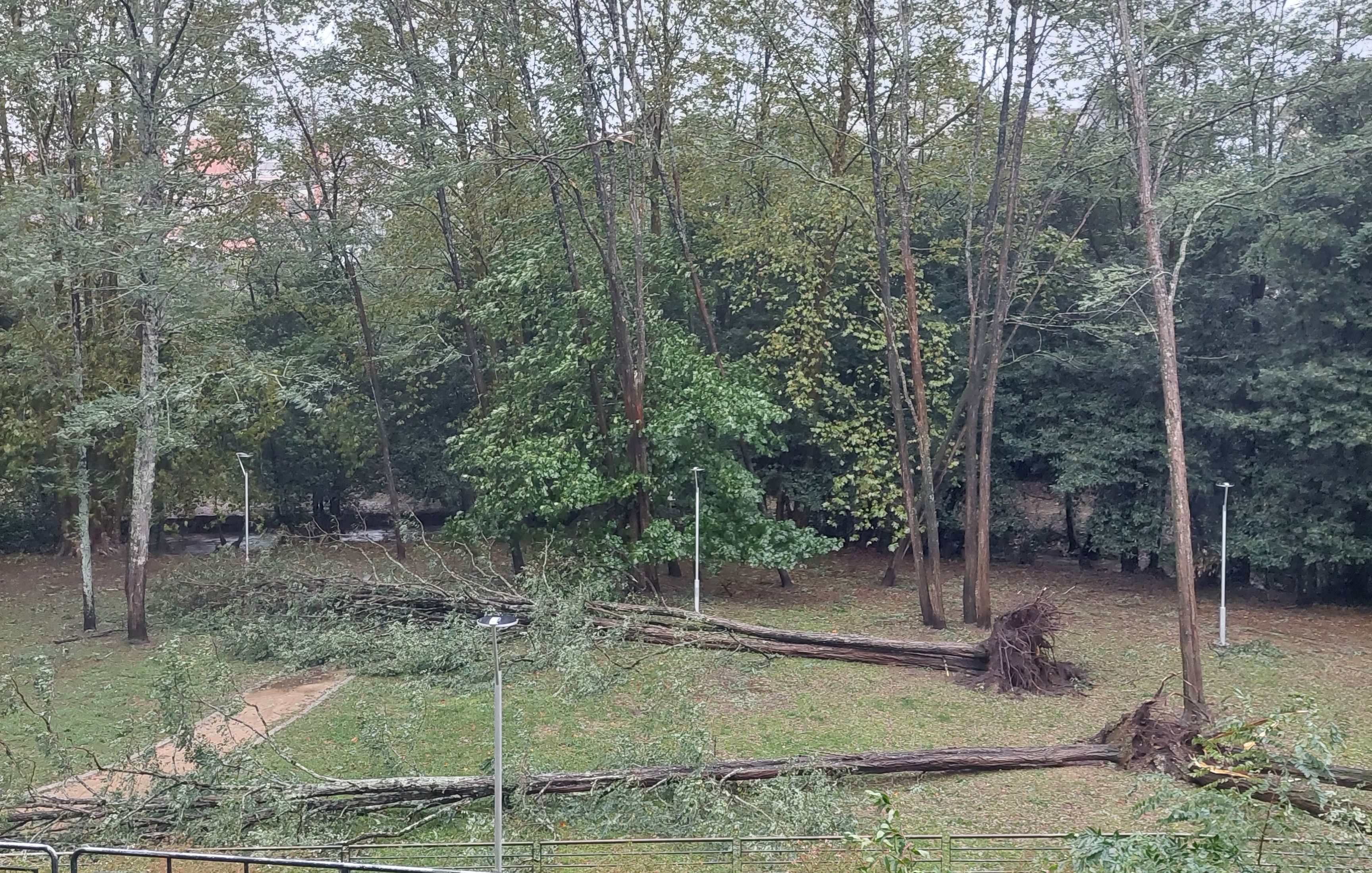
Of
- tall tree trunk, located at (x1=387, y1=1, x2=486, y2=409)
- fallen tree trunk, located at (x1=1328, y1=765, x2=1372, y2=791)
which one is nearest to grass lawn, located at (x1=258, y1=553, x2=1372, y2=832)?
fallen tree trunk, located at (x1=1328, y1=765, x2=1372, y2=791)

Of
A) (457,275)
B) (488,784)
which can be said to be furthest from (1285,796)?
(457,275)

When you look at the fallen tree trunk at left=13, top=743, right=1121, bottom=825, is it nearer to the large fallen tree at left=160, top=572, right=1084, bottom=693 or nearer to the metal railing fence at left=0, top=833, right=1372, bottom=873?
the metal railing fence at left=0, top=833, right=1372, bottom=873

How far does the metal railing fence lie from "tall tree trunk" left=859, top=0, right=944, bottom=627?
8257mm

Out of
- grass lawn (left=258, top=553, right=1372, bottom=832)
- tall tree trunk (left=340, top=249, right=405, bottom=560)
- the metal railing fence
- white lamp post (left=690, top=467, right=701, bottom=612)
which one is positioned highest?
tall tree trunk (left=340, top=249, right=405, bottom=560)

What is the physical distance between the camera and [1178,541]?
37.5ft

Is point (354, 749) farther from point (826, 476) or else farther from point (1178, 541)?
point (826, 476)

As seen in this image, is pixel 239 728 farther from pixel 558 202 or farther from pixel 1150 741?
pixel 1150 741

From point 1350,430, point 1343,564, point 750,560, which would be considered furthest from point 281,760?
point 1343,564

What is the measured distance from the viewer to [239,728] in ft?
39.5

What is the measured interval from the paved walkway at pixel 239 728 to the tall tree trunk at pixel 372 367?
6.74m

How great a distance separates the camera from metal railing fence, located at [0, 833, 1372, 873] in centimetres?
637

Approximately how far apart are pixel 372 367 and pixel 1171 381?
1725cm

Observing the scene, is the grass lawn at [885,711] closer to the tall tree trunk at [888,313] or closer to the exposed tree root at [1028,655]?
the exposed tree root at [1028,655]

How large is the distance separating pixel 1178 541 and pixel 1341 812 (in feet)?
19.8
